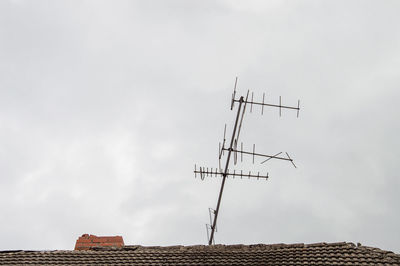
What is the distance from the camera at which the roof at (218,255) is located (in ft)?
24.5

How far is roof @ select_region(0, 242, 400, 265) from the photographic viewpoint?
746 centimetres

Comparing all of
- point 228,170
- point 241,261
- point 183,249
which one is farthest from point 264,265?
point 228,170

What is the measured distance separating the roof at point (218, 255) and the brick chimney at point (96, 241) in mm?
512

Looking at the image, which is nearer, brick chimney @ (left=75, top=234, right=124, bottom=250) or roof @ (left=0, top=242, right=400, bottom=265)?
roof @ (left=0, top=242, right=400, bottom=265)

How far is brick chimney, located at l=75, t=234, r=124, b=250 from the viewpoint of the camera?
9633 mm

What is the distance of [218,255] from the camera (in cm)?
824

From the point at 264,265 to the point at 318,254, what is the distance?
1.19 metres

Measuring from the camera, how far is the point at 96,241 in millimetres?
9867

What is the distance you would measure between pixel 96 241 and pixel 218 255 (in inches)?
138

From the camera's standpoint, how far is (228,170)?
31.8 feet

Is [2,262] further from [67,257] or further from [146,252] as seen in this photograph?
[146,252]

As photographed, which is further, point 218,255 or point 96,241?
point 96,241

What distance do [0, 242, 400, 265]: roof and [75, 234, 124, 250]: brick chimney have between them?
51 centimetres

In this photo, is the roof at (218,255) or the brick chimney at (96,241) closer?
the roof at (218,255)
